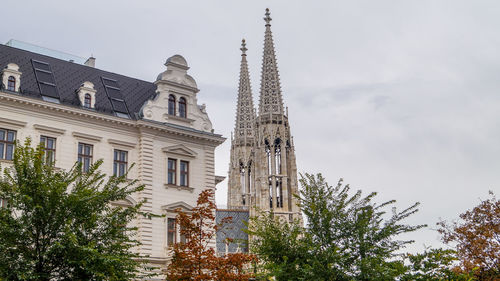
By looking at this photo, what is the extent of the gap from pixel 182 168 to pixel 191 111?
12.0 ft

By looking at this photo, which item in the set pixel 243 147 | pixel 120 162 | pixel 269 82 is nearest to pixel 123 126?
pixel 120 162

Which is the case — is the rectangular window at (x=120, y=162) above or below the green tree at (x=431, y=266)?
above

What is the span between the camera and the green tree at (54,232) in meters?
20.2

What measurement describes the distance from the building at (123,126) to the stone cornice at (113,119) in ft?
0.16

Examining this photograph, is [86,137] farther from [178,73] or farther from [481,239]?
[481,239]

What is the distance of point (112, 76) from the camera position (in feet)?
125

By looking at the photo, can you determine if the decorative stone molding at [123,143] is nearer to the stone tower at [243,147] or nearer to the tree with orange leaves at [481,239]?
the tree with orange leaves at [481,239]

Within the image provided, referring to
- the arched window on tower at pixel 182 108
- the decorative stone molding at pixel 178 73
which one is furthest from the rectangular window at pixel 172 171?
the decorative stone molding at pixel 178 73

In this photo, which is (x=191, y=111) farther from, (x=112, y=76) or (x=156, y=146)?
(x=112, y=76)

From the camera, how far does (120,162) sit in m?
33.7

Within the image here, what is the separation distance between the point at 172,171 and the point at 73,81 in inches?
305

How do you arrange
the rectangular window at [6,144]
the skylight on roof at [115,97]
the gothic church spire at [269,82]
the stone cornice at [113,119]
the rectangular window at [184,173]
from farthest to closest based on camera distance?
the gothic church spire at [269,82] → the rectangular window at [184,173] → the skylight on roof at [115,97] → the stone cornice at [113,119] → the rectangular window at [6,144]

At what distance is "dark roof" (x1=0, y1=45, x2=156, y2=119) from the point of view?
32.8m

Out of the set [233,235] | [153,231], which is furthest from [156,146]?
[233,235]
